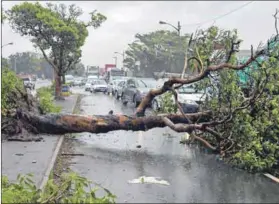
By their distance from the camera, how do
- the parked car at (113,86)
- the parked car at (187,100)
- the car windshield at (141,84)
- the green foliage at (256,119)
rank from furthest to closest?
the parked car at (113,86)
the car windshield at (141,84)
the parked car at (187,100)
the green foliage at (256,119)

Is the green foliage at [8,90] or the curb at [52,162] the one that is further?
the green foliage at [8,90]

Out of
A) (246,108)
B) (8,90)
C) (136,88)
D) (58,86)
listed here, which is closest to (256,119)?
(246,108)

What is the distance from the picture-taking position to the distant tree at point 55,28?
26.9 meters

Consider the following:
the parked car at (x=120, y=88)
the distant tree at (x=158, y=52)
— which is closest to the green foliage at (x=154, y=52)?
the distant tree at (x=158, y=52)

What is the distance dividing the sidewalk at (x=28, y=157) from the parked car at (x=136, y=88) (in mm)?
12368

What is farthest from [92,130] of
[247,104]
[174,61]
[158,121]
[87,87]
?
[87,87]

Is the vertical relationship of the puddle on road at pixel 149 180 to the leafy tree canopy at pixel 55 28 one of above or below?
below

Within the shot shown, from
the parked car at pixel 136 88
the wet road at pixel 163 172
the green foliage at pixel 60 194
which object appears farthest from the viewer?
the parked car at pixel 136 88

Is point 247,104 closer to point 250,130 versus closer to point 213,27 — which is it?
point 250,130

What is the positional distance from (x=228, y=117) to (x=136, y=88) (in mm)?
15469

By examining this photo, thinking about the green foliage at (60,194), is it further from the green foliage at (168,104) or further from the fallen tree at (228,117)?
the green foliage at (168,104)

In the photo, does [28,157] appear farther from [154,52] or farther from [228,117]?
[154,52]

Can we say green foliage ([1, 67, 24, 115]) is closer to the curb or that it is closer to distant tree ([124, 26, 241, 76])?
the curb

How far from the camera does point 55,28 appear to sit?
26484 millimetres
